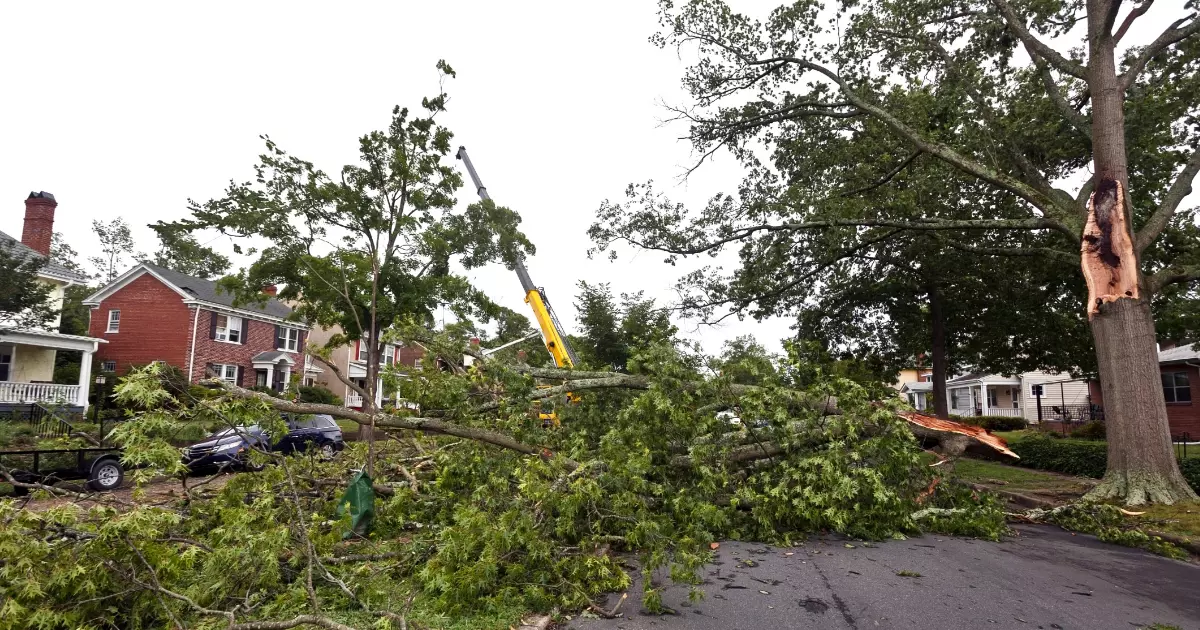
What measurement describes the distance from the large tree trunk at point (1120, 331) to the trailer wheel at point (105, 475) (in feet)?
48.6

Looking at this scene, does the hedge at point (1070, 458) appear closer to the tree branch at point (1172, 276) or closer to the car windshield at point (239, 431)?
the tree branch at point (1172, 276)

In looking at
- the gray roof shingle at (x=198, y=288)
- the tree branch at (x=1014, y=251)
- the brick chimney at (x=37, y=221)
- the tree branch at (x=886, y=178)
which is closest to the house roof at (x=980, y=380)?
the tree branch at (x=1014, y=251)

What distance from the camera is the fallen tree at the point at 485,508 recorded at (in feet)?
11.9

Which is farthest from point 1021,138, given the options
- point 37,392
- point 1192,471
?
point 37,392

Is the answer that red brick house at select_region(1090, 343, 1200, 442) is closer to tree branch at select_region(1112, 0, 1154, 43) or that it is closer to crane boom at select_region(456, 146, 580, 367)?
tree branch at select_region(1112, 0, 1154, 43)

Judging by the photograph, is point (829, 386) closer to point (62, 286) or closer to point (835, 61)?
point (835, 61)

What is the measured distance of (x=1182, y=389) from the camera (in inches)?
914

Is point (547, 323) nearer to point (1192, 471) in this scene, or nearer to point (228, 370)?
point (1192, 471)

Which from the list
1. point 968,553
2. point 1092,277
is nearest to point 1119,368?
point 1092,277

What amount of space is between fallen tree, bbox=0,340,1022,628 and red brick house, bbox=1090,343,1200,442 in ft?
71.6

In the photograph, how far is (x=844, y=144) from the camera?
13344 mm

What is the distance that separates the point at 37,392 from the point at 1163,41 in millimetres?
30370

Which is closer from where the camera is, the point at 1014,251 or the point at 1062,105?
the point at 1062,105

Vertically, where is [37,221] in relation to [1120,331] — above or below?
above
